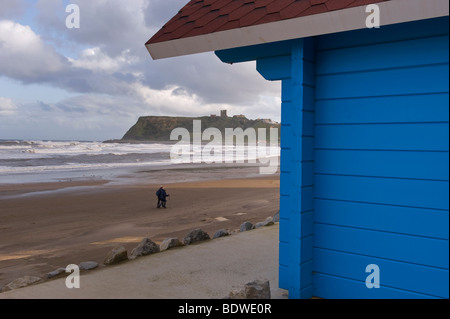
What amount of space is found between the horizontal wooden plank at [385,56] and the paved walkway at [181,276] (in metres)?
2.57

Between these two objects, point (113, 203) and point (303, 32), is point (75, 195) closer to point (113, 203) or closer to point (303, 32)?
point (113, 203)

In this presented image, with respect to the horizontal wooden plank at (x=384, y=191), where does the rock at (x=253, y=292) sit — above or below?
below

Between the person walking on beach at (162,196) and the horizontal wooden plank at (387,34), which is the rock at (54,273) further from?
the person walking on beach at (162,196)

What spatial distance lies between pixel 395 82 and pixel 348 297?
2.22 metres

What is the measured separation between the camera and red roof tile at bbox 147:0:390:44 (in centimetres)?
352

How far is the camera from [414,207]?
365 cm

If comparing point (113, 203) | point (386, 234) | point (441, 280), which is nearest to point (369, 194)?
point (386, 234)

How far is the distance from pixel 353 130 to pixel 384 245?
116 cm

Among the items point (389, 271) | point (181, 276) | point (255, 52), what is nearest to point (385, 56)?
point (255, 52)

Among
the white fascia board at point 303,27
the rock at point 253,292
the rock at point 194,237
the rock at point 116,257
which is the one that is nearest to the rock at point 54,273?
the rock at point 116,257

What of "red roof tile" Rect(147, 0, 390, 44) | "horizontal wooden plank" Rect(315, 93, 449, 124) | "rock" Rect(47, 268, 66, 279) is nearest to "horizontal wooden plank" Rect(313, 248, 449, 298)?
"horizontal wooden plank" Rect(315, 93, 449, 124)

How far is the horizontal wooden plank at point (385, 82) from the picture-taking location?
3.53m

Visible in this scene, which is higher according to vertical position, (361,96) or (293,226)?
(361,96)

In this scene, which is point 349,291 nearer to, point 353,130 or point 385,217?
point 385,217
